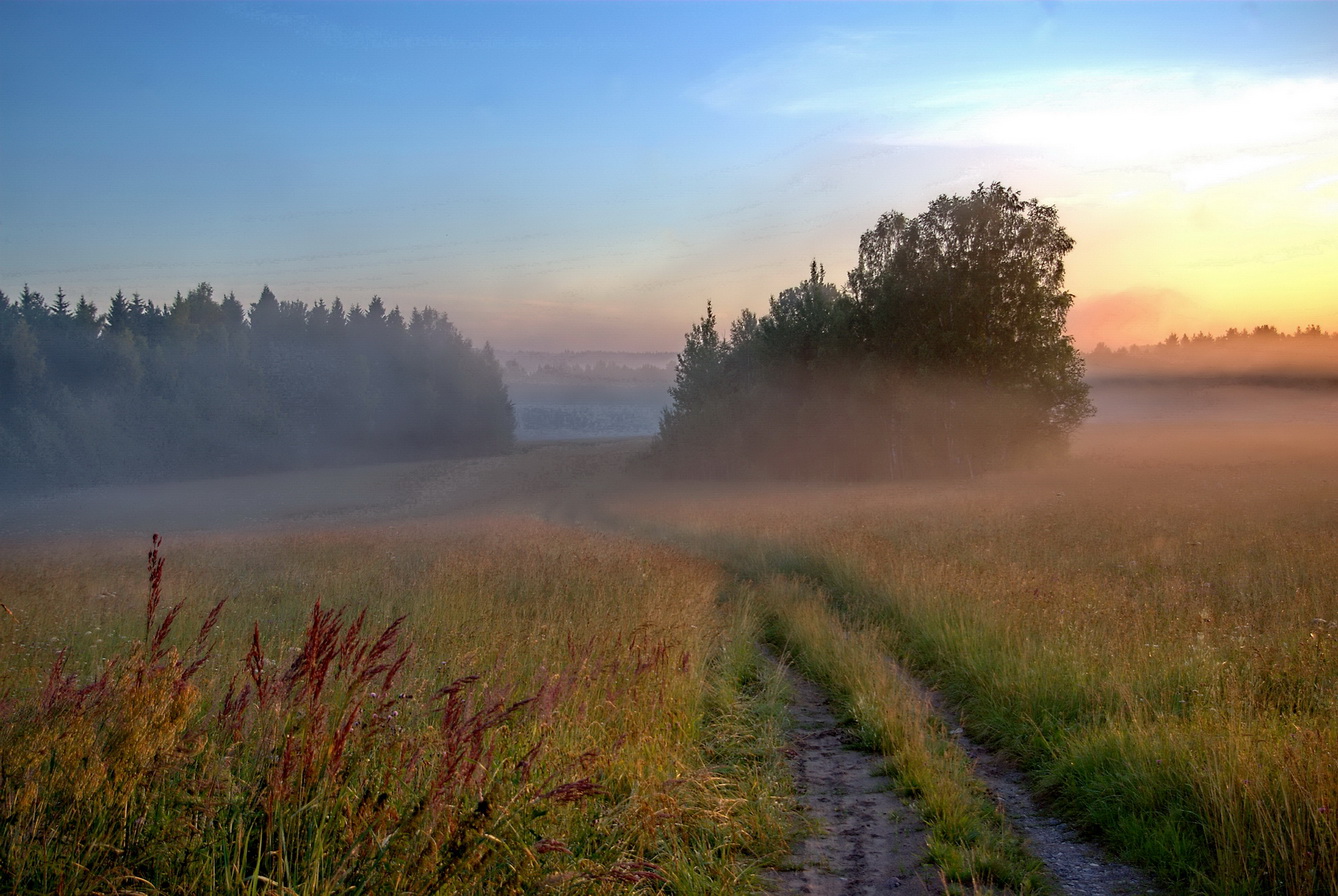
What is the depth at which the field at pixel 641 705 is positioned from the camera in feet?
9.70

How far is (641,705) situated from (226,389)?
6434 cm

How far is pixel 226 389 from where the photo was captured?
5919 centimetres

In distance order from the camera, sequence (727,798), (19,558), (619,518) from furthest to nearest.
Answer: (619,518) → (19,558) → (727,798)

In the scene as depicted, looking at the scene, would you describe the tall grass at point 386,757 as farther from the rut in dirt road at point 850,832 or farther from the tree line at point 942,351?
the tree line at point 942,351

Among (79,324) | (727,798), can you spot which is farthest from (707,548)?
(79,324)

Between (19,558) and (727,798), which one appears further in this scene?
(19,558)

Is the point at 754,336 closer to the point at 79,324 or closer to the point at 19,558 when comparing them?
the point at 19,558

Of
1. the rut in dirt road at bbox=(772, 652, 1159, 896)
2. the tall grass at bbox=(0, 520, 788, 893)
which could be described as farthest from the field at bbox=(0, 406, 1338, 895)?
the rut in dirt road at bbox=(772, 652, 1159, 896)

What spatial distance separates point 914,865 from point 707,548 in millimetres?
15179

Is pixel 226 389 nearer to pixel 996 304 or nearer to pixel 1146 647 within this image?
pixel 996 304

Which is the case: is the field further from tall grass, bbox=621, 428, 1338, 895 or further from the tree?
the tree

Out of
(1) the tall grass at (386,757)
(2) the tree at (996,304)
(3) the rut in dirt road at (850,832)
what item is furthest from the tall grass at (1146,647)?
(2) the tree at (996,304)

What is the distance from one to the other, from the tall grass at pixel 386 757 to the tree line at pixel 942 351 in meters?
28.5

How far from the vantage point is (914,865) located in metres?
4.31
